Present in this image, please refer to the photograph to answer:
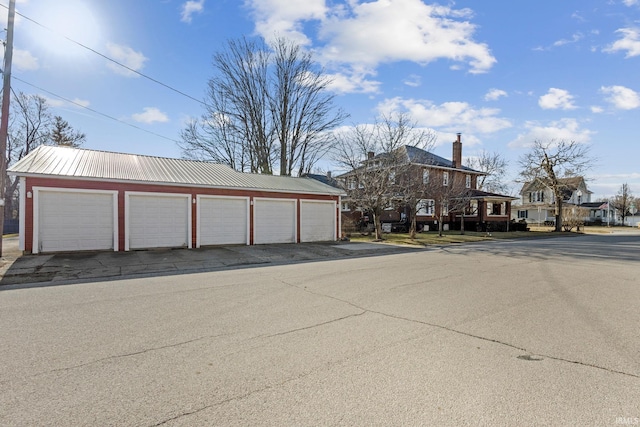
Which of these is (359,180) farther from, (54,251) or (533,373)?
(533,373)

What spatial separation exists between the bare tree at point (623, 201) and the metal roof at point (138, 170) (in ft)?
219

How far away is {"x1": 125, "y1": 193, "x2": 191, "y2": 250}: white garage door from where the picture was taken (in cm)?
1501

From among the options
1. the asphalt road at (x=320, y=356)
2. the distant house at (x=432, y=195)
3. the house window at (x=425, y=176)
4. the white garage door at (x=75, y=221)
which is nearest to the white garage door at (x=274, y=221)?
the distant house at (x=432, y=195)

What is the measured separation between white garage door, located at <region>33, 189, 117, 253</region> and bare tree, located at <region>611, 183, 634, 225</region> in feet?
253

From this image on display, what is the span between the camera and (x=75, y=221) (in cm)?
1390

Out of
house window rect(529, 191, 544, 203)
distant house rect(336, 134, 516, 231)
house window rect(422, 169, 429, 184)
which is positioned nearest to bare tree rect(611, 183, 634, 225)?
house window rect(529, 191, 544, 203)

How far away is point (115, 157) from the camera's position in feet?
59.0

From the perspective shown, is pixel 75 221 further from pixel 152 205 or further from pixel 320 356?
pixel 320 356

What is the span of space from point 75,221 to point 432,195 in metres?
22.0

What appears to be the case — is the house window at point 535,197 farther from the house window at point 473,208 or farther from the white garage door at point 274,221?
the white garage door at point 274,221

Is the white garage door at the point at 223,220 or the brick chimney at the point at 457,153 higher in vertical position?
the brick chimney at the point at 457,153

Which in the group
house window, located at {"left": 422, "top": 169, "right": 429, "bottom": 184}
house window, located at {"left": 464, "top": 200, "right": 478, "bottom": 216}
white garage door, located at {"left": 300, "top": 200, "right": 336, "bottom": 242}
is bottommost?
white garage door, located at {"left": 300, "top": 200, "right": 336, "bottom": 242}

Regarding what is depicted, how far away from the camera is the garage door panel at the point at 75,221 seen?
13.4 metres

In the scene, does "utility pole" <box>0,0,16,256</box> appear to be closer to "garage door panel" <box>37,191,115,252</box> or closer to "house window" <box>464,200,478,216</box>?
"garage door panel" <box>37,191,115,252</box>
